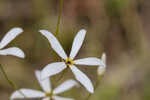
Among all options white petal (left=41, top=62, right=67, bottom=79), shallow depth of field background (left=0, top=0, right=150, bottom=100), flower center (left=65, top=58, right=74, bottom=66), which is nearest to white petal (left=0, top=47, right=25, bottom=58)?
white petal (left=41, top=62, right=67, bottom=79)

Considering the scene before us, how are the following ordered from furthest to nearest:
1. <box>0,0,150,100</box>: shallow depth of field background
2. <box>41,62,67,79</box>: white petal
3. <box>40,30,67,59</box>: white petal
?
<box>0,0,150,100</box>: shallow depth of field background, <box>40,30,67,59</box>: white petal, <box>41,62,67,79</box>: white petal

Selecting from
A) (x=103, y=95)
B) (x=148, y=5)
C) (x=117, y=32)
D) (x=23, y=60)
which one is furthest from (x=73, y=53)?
(x=148, y=5)

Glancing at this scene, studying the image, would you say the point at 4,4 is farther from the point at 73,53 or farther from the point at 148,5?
→ the point at 73,53

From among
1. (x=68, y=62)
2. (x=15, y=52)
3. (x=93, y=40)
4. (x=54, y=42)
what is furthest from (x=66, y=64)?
(x=93, y=40)

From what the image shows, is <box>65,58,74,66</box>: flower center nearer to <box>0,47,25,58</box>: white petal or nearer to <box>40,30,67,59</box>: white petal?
<box>40,30,67,59</box>: white petal

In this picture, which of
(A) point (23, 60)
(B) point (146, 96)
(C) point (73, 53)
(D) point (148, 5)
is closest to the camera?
(C) point (73, 53)

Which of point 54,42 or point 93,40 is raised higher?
point 93,40

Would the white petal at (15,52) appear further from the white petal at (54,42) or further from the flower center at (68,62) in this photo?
the flower center at (68,62)

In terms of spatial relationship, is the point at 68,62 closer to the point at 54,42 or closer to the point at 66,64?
the point at 66,64
